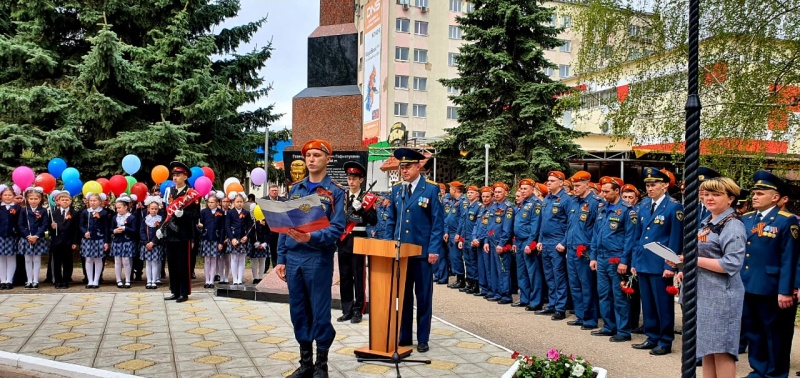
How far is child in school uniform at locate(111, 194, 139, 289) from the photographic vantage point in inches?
478

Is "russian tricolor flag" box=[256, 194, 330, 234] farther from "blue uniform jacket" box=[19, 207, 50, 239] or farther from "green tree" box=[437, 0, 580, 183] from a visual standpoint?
"green tree" box=[437, 0, 580, 183]

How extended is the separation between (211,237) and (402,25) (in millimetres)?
39489

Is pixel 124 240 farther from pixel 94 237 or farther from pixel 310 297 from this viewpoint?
pixel 310 297

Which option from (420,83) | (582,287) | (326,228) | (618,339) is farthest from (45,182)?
(420,83)

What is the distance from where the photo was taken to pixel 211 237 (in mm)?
12391

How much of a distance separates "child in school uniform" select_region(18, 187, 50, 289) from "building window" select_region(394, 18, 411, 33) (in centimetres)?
3959

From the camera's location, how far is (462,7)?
50906mm

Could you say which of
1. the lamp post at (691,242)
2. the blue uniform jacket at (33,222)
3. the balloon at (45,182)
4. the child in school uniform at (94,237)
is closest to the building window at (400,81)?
the balloon at (45,182)

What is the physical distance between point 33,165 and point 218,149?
4639mm

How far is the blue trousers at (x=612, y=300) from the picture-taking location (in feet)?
26.4

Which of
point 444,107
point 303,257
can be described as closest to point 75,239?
point 303,257

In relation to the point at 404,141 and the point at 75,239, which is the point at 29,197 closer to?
the point at 75,239

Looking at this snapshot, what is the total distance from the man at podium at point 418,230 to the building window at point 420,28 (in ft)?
146

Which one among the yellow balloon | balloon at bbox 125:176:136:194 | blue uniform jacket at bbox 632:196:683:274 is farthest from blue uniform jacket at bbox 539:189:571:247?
balloon at bbox 125:176:136:194
